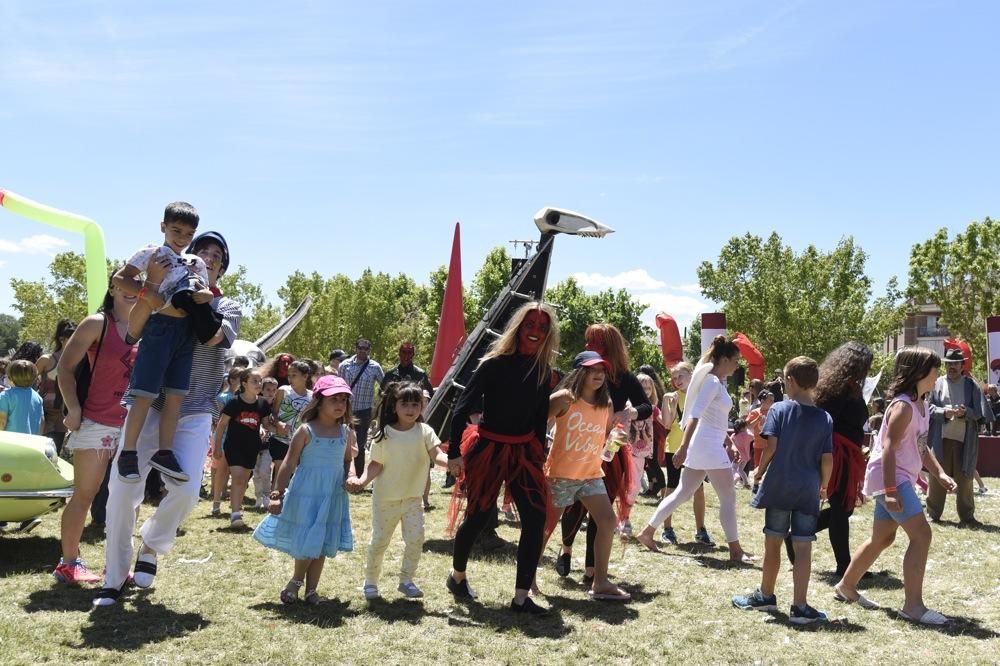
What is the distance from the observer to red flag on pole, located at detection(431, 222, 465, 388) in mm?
13906

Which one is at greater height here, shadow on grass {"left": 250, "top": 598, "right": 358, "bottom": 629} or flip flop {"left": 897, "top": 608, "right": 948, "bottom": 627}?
flip flop {"left": 897, "top": 608, "right": 948, "bottom": 627}

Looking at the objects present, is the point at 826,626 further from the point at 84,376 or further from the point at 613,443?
the point at 84,376

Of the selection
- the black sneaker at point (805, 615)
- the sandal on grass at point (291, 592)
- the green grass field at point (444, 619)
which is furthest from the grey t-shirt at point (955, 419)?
the sandal on grass at point (291, 592)

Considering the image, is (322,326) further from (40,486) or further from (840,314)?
(40,486)

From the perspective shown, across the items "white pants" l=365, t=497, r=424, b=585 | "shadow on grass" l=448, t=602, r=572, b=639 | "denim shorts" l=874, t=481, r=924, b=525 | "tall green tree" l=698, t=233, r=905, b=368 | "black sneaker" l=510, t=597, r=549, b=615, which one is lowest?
"shadow on grass" l=448, t=602, r=572, b=639

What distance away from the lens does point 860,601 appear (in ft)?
19.2

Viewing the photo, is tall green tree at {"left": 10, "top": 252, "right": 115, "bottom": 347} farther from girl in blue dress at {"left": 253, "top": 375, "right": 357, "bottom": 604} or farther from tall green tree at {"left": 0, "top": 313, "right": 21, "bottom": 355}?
tall green tree at {"left": 0, "top": 313, "right": 21, "bottom": 355}

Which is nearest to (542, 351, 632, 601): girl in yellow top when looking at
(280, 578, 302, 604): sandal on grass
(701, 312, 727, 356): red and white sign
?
(280, 578, 302, 604): sandal on grass

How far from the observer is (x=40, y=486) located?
20.1 ft

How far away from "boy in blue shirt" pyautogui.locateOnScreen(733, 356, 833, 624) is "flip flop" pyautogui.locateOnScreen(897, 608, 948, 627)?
0.60m

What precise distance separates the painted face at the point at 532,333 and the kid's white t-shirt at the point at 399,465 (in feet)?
2.61

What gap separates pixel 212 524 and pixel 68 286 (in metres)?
45.3

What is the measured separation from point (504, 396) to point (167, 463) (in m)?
1.93

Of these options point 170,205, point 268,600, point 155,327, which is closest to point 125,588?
point 268,600
